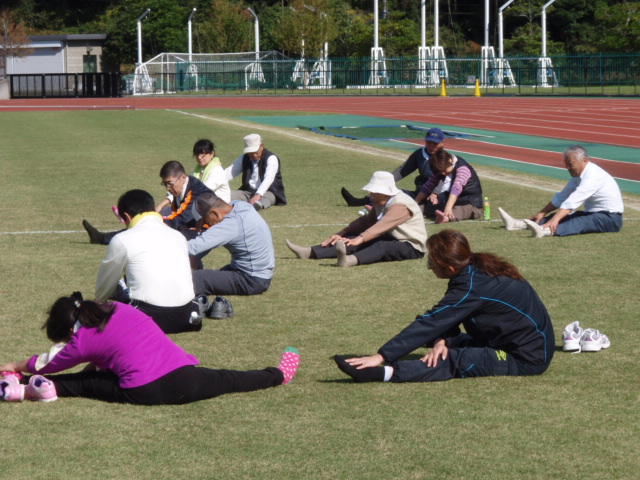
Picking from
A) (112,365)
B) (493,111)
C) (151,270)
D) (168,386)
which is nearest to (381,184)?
(151,270)

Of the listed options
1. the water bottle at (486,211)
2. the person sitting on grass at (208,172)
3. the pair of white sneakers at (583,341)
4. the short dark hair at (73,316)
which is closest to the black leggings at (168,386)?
the short dark hair at (73,316)

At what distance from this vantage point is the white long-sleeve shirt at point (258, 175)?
574 inches

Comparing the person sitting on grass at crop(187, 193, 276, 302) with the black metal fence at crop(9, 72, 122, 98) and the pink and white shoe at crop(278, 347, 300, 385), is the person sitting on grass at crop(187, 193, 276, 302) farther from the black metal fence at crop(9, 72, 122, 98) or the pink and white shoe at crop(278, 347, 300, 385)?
the black metal fence at crop(9, 72, 122, 98)

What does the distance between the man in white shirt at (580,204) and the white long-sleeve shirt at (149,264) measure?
5.94m

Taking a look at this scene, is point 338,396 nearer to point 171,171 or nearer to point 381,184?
point 381,184

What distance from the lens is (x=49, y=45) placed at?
79.6 meters

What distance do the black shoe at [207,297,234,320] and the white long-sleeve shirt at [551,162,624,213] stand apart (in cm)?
534

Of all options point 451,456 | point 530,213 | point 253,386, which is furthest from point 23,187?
point 451,456

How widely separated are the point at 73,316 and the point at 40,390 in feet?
A: 1.83

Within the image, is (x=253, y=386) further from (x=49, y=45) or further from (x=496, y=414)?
(x=49, y=45)

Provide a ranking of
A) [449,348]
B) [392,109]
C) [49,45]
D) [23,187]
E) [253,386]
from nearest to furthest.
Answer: [253,386] → [449,348] → [23,187] → [392,109] → [49,45]

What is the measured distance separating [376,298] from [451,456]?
13.2 ft

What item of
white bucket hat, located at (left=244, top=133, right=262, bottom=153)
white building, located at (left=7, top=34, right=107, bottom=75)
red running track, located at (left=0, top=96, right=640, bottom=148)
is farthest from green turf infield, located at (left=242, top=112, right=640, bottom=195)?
white building, located at (left=7, top=34, right=107, bottom=75)

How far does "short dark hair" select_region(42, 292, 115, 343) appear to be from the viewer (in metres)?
5.55
